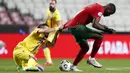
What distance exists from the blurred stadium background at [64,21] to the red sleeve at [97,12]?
327 inches

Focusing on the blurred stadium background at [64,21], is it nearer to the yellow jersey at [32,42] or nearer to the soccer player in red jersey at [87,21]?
the yellow jersey at [32,42]

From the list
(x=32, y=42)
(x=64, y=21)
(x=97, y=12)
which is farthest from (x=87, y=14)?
(x=64, y=21)

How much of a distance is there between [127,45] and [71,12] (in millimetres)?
5533

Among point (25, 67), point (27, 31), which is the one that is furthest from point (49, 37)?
point (27, 31)

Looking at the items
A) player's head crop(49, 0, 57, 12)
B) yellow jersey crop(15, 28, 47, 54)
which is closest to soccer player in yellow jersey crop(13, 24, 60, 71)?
yellow jersey crop(15, 28, 47, 54)

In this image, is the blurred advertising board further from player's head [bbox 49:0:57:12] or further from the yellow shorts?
the yellow shorts

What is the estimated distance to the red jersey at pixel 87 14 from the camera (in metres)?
13.3

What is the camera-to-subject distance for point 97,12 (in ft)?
43.6

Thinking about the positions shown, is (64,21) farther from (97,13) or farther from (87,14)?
(97,13)

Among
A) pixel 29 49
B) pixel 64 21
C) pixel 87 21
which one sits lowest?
pixel 29 49

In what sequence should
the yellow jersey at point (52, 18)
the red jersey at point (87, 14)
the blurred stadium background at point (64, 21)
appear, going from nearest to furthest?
the red jersey at point (87, 14) < the yellow jersey at point (52, 18) < the blurred stadium background at point (64, 21)

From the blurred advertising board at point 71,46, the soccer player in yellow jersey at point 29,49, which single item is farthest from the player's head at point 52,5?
the blurred advertising board at point 71,46

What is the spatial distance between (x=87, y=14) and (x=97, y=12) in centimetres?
36

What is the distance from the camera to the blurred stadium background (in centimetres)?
2369
